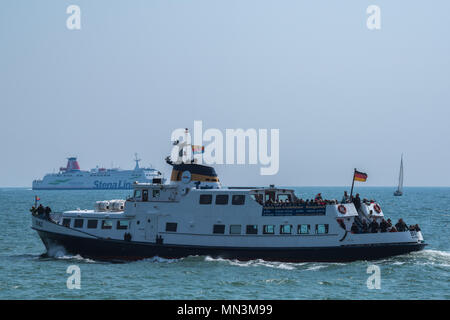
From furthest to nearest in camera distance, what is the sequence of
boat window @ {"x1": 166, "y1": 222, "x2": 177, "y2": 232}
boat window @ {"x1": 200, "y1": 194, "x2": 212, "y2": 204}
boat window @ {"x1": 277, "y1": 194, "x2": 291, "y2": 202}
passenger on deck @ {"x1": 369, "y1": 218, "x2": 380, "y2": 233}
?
boat window @ {"x1": 277, "y1": 194, "x2": 291, "y2": 202} → boat window @ {"x1": 166, "y1": 222, "x2": 177, "y2": 232} → boat window @ {"x1": 200, "y1": 194, "x2": 212, "y2": 204} → passenger on deck @ {"x1": 369, "y1": 218, "x2": 380, "y2": 233}

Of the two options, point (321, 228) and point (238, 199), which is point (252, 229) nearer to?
point (238, 199)

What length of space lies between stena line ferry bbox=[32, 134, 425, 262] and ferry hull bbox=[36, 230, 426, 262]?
0.19 feet

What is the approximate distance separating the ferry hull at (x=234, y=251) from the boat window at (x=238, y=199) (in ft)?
8.86

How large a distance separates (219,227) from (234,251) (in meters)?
1.69

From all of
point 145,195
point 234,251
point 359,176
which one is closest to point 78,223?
point 145,195

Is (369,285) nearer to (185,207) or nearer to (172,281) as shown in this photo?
(172,281)

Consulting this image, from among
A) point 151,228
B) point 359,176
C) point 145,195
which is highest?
point 359,176

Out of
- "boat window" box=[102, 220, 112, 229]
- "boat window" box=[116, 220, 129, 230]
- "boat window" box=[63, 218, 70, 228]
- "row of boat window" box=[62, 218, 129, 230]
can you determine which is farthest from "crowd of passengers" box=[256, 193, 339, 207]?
"boat window" box=[63, 218, 70, 228]

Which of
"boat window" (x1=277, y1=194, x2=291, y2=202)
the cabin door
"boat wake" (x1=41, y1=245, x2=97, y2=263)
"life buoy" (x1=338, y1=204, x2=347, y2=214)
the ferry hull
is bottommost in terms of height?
"boat wake" (x1=41, y1=245, x2=97, y2=263)

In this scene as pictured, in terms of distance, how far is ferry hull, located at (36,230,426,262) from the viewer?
1287 inches

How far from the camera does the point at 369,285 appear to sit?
27422 millimetres

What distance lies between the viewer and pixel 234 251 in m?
33.3

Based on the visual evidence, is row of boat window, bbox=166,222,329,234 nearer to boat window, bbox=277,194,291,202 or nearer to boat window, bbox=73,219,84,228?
boat window, bbox=277,194,291,202

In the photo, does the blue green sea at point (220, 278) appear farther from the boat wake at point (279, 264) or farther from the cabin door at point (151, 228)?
the cabin door at point (151, 228)
